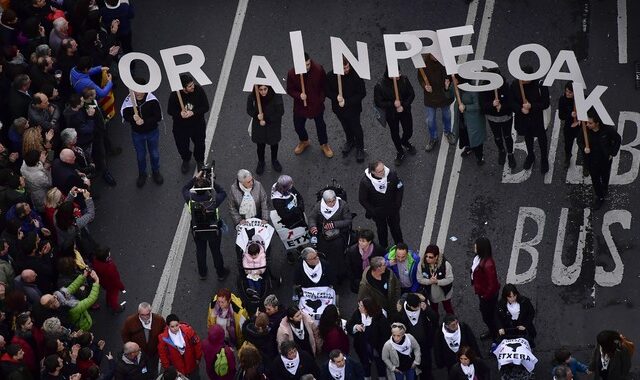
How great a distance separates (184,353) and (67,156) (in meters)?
3.67

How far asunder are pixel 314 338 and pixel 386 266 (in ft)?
4.36

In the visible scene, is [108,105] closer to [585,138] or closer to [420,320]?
[420,320]

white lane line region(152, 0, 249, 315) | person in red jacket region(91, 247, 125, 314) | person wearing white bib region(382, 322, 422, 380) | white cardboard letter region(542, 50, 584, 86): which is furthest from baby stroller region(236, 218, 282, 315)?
white cardboard letter region(542, 50, 584, 86)

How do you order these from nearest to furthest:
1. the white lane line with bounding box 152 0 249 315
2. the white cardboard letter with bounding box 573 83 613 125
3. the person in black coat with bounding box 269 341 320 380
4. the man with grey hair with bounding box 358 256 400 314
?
the person in black coat with bounding box 269 341 320 380
the man with grey hair with bounding box 358 256 400 314
the white cardboard letter with bounding box 573 83 613 125
the white lane line with bounding box 152 0 249 315

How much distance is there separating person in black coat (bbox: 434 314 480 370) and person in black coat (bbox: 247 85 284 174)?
4.56 m

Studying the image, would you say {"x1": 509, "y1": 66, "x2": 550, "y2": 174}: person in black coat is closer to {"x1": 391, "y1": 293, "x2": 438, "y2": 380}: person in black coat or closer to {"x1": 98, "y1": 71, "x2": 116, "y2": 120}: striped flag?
{"x1": 391, "y1": 293, "x2": 438, "y2": 380}: person in black coat

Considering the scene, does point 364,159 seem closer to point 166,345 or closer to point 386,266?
point 386,266

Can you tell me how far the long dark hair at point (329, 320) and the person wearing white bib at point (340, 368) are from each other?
0.67 m

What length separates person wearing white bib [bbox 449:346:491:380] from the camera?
61.4 ft

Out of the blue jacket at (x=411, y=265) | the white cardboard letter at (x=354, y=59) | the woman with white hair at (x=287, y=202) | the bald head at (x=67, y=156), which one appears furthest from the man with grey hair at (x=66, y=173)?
the blue jacket at (x=411, y=265)

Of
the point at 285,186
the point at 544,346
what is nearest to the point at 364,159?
the point at 285,186

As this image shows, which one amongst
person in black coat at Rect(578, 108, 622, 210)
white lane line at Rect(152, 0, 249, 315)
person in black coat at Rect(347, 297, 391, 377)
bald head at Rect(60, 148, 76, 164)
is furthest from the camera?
white lane line at Rect(152, 0, 249, 315)

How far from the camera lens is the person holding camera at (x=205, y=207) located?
2116 cm

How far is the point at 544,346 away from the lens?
20.8 meters
